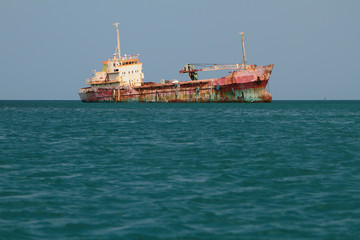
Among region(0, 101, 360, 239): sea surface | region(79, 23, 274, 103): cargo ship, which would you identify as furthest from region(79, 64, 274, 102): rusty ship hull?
region(0, 101, 360, 239): sea surface

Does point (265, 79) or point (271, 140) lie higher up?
point (265, 79)

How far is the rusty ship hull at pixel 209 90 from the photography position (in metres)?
70.1

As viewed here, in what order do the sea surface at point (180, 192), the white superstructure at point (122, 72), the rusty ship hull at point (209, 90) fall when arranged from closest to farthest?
1. the sea surface at point (180, 192)
2. the rusty ship hull at point (209, 90)
3. the white superstructure at point (122, 72)

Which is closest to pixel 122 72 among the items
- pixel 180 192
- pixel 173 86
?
pixel 173 86

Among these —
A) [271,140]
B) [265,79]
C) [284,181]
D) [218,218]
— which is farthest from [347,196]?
[265,79]

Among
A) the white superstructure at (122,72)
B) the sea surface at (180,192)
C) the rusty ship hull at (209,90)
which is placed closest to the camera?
the sea surface at (180,192)

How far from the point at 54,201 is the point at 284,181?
6698 mm

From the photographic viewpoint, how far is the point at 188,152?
62.1ft

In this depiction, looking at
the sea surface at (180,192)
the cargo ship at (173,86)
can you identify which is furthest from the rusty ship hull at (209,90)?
the sea surface at (180,192)

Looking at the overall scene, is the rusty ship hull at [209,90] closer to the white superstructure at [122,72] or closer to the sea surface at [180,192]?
the white superstructure at [122,72]

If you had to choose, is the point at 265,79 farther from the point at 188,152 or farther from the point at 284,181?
the point at 284,181

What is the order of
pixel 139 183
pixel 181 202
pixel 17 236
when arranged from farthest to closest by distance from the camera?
pixel 139 183 < pixel 181 202 < pixel 17 236

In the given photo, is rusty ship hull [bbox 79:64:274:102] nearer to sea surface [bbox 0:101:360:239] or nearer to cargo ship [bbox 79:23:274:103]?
Result: cargo ship [bbox 79:23:274:103]

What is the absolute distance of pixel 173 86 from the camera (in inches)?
3118
